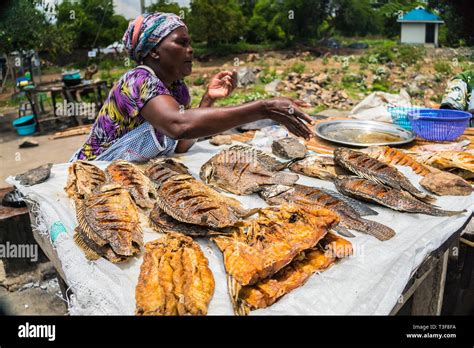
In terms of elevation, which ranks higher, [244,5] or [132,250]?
[244,5]

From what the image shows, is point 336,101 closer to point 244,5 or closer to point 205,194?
point 205,194

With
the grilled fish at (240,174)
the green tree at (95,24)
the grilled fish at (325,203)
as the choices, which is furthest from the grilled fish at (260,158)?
the green tree at (95,24)

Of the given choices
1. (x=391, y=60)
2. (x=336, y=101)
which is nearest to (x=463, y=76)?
(x=336, y=101)

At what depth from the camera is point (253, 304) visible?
1694 millimetres

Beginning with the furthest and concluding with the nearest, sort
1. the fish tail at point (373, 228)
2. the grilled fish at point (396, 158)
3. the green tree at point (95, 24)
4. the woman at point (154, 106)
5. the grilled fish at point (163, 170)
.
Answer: the green tree at point (95, 24)
the grilled fish at point (396, 158)
the grilled fish at point (163, 170)
the woman at point (154, 106)
the fish tail at point (373, 228)

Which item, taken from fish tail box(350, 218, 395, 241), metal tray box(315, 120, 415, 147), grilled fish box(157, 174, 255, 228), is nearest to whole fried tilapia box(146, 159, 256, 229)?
grilled fish box(157, 174, 255, 228)

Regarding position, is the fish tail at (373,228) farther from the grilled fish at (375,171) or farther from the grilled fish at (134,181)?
the grilled fish at (134,181)

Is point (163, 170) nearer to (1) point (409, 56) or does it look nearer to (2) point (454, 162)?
(2) point (454, 162)

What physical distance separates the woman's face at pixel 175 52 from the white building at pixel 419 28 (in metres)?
41.5

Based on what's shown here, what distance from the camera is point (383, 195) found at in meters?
2.60

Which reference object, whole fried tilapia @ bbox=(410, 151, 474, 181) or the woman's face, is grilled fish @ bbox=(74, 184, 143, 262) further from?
whole fried tilapia @ bbox=(410, 151, 474, 181)

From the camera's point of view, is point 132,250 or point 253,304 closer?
point 253,304

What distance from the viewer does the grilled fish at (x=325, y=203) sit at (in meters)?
2.25

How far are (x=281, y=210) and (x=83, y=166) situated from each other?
162 centimetres
